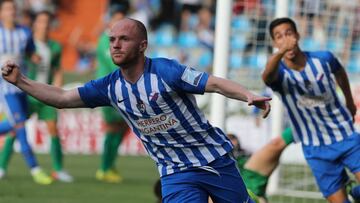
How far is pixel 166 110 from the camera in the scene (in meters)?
6.32

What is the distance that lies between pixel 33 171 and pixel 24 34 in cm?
169

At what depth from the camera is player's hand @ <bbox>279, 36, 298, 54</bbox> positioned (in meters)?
7.64

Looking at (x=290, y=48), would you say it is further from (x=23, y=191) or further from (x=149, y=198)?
(x=23, y=191)

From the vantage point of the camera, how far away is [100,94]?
21.3ft

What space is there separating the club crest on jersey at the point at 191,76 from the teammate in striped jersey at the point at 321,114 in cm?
205

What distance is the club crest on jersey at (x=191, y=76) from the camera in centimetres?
616

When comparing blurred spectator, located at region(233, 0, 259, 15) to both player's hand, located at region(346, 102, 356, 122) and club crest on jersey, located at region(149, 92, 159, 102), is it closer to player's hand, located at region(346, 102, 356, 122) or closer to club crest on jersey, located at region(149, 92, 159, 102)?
player's hand, located at region(346, 102, 356, 122)

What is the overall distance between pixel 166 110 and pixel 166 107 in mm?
21

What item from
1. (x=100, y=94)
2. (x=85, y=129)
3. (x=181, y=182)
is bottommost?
(x=85, y=129)

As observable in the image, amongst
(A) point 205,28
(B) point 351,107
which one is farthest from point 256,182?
(A) point 205,28

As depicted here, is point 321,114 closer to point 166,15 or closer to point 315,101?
point 315,101

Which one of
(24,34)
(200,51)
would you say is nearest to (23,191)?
(24,34)

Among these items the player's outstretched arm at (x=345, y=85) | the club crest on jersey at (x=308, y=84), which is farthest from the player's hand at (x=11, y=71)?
the player's outstretched arm at (x=345, y=85)

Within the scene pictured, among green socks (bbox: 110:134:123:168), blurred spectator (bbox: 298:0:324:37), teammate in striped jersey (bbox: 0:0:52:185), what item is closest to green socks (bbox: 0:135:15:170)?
teammate in striped jersey (bbox: 0:0:52:185)
